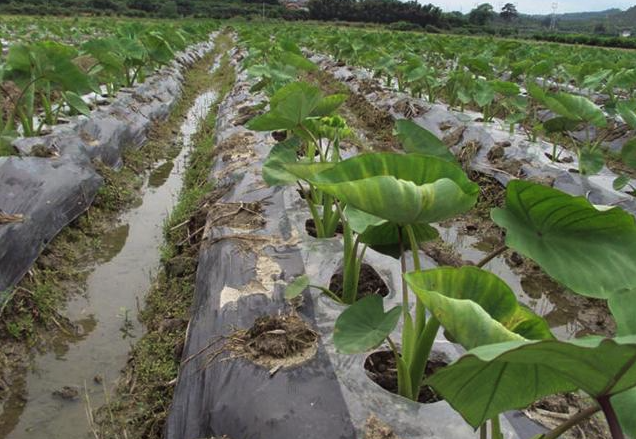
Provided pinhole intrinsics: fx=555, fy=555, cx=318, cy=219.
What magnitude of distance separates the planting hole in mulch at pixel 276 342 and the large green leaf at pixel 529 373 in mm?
1021

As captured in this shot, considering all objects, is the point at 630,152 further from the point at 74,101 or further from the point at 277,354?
the point at 74,101

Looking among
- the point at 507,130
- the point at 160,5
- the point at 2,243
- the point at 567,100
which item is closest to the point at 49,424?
the point at 2,243

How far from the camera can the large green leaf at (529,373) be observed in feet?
2.44

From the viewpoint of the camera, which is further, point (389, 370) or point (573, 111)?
point (573, 111)

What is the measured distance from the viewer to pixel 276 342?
205cm

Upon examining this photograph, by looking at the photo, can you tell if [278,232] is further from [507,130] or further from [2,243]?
[507,130]

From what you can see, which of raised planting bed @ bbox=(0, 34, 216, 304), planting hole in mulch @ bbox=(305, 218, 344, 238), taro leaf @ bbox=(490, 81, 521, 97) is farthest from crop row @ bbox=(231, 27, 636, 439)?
taro leaf @ bbox=(490, 81, 521, 97)

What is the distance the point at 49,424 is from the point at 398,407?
1452 millimetres

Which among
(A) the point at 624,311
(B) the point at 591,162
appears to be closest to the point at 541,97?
(B) the point at 591,162

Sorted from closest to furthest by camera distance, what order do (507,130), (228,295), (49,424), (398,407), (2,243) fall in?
(398,407), (49,424), (228,295), (2,243), (507,130)

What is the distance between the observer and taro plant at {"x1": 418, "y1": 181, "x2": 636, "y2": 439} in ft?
2.57

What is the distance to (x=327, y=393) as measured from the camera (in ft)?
5.99

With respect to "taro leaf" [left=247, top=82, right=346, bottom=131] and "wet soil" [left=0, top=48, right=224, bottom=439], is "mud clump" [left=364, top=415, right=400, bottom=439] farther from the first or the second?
"taro leaf" [left=247, top=82, right=346, bottom=131]

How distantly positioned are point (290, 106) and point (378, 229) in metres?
0.82
